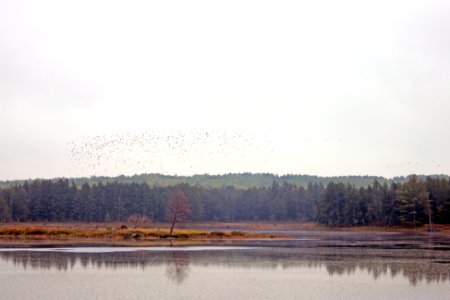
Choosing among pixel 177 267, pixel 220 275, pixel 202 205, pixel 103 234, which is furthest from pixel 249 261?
pixel 202 205

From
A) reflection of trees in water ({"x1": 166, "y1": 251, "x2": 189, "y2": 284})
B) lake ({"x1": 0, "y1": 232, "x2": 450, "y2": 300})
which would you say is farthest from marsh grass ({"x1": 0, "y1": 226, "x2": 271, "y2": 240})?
reflection of trees in water ({"x1": 166, "y1": 251, "x2": 189, "y2": 284})

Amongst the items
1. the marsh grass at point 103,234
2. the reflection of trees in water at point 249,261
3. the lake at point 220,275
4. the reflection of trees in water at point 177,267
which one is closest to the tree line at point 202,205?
the marsh grass at point 103,234

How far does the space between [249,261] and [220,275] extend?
434 inches

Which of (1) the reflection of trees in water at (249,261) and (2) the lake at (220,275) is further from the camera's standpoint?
(1) the reflection of trees in water at (249,261)

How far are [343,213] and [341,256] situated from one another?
345 ft

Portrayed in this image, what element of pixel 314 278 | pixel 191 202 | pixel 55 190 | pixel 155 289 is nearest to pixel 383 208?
pixel 191 202

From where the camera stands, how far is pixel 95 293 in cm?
3222

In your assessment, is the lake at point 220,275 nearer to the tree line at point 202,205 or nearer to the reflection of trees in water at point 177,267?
the reflection of trees in water at point 177,267

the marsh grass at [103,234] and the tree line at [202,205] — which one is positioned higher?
the tree line at [202,205]

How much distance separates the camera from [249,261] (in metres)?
52.3

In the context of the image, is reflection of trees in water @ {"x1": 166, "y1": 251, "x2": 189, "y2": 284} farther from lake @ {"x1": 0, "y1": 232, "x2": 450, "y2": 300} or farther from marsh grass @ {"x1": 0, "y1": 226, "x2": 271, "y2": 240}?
marsh grass @ {"x1": 0, "y1": 226, "x2": 271, "y2": 240}

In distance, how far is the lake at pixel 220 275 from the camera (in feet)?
108

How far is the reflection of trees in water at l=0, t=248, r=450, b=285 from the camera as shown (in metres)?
44.0

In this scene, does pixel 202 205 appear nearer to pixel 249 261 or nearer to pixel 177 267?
pixel 249 261
